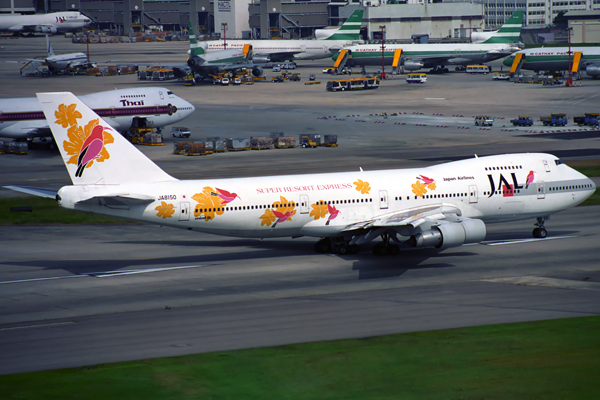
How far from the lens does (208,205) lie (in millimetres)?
41438

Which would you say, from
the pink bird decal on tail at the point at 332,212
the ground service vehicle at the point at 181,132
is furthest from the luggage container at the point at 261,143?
the pink bird decal on tail at the point at 332,212

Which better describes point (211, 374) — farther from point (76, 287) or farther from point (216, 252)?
point (216, 252)

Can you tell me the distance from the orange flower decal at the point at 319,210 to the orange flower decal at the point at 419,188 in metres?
5.54

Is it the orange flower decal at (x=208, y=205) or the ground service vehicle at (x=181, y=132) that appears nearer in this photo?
the orange flower decal at (x=208, y=205)

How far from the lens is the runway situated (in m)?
30.9

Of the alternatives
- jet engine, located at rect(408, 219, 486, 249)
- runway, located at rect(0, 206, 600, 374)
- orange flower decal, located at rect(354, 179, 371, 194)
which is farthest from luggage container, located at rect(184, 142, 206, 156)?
jet engine, located at rect(408, 219, 486, 249)

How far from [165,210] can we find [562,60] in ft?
455

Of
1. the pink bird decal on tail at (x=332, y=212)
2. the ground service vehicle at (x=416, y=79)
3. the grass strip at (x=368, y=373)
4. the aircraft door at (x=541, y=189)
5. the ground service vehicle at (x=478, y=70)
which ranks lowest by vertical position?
the grass strip at (x=368, y=373)

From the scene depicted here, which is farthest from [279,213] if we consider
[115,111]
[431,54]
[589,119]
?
[431,54]

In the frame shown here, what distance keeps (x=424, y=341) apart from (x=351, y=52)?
156 metres

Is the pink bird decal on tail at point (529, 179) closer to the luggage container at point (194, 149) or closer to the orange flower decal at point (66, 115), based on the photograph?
the orange flower decal at point (66, 115)

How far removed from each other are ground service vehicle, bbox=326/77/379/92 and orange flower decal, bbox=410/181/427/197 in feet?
345

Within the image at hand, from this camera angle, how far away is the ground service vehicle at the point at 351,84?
14812 centimetres

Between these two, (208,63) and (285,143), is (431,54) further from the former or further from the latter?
(285,143)
